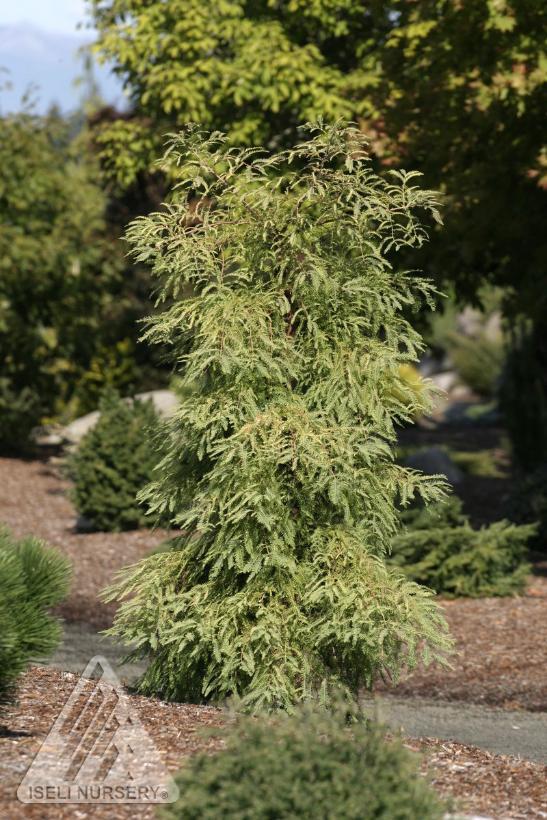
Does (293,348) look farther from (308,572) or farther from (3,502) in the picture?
(3,502)

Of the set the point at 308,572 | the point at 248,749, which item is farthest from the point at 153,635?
the point at 248,749

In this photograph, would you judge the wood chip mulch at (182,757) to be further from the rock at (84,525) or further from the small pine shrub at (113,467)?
the rock at (84,525)

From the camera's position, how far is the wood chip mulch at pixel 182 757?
4.31m

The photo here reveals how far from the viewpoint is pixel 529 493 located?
13.5 metres

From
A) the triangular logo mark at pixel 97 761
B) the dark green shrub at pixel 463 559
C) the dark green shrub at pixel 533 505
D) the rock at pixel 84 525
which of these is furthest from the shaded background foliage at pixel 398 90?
the triangular logo mark at pixel 97 761

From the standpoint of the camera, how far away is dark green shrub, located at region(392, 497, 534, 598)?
432 inches

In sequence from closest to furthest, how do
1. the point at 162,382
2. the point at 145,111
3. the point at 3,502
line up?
1. the point at 145,111
2. the point at 3,502
3. the point at 162,382

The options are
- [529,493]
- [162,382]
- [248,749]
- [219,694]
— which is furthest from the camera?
[162,382]

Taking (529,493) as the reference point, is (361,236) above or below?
above

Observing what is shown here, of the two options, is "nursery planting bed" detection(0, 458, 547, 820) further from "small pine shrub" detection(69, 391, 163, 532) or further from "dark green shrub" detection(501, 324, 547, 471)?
"dark green shrub" detection(501, 324, 547, 471)

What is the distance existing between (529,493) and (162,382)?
1151cm

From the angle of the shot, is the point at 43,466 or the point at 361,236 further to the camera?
the point at 43,466

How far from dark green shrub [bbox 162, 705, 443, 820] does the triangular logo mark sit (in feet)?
1.45

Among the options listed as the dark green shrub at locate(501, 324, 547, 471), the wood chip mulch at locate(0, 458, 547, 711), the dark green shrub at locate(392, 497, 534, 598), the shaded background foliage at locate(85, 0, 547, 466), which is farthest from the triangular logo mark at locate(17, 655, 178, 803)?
the dark green shrub at locate(501, 324, 547, 471)
